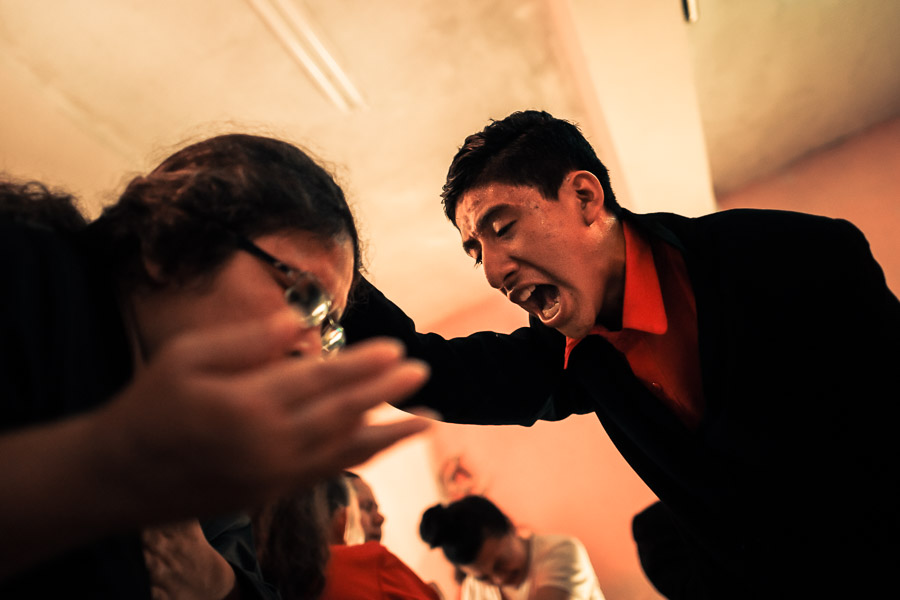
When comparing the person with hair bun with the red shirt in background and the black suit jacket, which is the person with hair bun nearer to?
the red shirt in background

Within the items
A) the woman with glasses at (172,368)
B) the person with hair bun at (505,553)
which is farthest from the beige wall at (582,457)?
the woman with glasses at (172,368)

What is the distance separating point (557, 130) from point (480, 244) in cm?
41

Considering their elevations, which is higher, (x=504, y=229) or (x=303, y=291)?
(x=504, y=229)

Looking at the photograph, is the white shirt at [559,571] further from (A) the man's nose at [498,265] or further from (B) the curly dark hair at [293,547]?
(A) the man's nose at [498,265]

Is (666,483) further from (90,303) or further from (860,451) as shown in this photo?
(90,303)

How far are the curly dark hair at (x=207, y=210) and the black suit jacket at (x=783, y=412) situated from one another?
0.39m

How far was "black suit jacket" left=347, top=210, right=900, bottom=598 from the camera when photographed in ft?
3.20

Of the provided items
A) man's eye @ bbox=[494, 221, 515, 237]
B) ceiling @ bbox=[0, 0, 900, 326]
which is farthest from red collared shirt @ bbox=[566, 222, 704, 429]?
ceiling @ bbox=[0, 0, 900, 326]

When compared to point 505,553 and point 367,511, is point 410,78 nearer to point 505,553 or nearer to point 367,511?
point 367,511

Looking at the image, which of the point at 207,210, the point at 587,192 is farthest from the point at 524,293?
the point at 207,210

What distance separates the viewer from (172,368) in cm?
36

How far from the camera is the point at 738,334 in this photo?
1034 mm

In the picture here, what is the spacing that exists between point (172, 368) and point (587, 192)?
46.8 inches

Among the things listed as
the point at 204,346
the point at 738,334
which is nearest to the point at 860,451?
the point at 738,334
